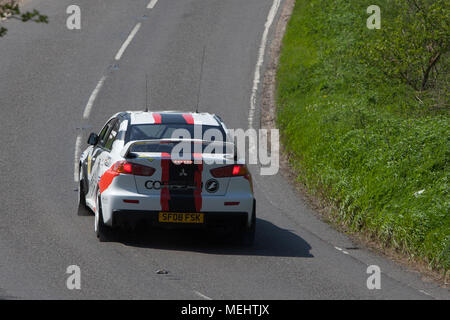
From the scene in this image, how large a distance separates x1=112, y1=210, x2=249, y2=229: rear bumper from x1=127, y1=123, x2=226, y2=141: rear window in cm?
130

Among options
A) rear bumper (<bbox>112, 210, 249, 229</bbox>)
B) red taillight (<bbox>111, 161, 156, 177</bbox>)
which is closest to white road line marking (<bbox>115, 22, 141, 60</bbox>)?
red taillight (<bbox>111, 161, 156, 177</bbox>)

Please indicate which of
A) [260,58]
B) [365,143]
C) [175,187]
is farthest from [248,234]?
[260,58]

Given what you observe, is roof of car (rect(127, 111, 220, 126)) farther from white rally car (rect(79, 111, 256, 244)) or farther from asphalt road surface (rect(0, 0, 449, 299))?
asphalt road surface (rect(0, 0, 449, 299))

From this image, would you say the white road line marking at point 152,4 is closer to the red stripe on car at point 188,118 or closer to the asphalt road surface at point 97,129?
the asphalt road surface at point 97,129

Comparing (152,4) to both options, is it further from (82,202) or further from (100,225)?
(100,225)

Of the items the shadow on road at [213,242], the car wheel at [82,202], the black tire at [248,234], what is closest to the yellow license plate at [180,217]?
the shadow on road at [213,242]

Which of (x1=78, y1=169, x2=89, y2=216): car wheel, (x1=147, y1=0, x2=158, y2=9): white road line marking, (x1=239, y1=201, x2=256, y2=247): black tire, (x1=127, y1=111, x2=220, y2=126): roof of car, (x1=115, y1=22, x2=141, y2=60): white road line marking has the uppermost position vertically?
(x1=147, y1=0, x2=158, y2=9): white road line marking

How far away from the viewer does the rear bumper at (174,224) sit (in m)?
11.0

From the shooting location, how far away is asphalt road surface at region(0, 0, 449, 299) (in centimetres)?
970

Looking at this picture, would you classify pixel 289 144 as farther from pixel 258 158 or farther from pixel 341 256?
pixel 341 256

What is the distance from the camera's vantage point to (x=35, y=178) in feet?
51.1

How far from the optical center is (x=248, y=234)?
1166cm
